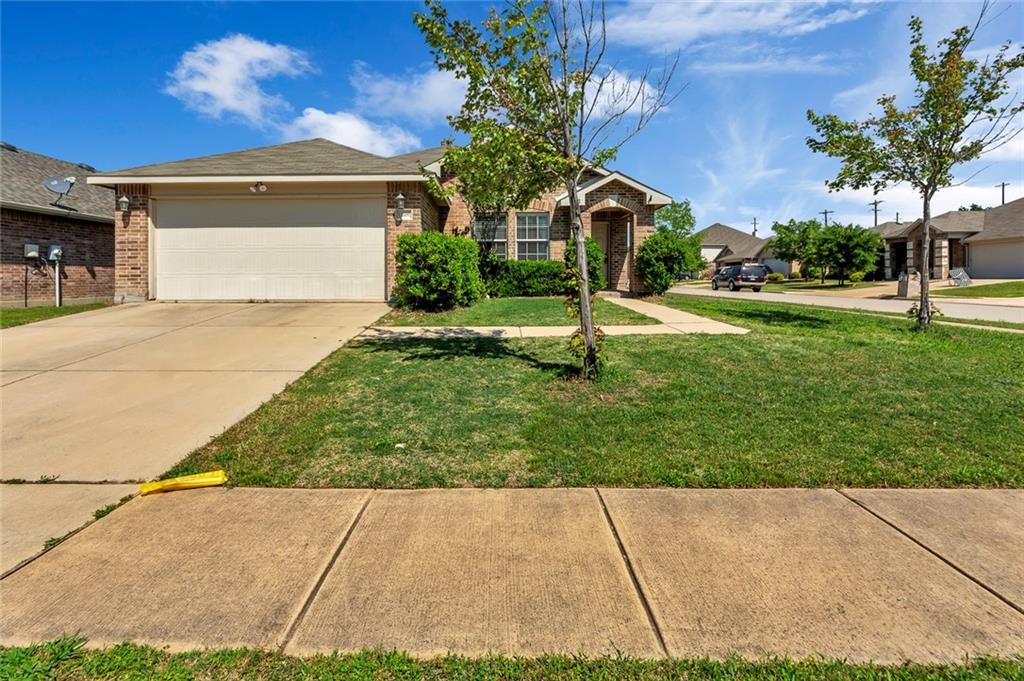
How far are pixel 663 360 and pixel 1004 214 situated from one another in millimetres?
42413

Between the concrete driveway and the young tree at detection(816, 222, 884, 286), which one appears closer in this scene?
the concrete driveway

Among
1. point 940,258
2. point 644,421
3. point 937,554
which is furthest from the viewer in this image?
point 940,258

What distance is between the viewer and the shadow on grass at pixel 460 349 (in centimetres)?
652

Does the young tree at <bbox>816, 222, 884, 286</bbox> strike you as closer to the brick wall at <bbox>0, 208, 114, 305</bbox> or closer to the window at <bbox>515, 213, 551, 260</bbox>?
the window at <bbox>515, 213, 551, 260</bbox>

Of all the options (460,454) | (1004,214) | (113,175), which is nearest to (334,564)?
(460,454)

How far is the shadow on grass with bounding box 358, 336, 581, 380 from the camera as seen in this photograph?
21.4 ft

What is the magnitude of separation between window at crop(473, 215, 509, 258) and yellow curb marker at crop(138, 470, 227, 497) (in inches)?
527

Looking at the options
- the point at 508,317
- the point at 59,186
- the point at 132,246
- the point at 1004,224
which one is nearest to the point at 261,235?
the point at 132,246

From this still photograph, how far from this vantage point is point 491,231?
16.3 meters

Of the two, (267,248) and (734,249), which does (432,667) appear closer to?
(267,248)

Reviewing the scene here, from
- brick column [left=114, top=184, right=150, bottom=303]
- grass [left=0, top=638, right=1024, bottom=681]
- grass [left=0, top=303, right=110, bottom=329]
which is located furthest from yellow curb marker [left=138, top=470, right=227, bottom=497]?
brick column [left=114, top=184, right=150, bottom=303]

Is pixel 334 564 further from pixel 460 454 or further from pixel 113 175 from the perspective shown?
pixel 113 175

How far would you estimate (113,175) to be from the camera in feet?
40.5

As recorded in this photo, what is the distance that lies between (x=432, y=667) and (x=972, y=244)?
46.1 m
